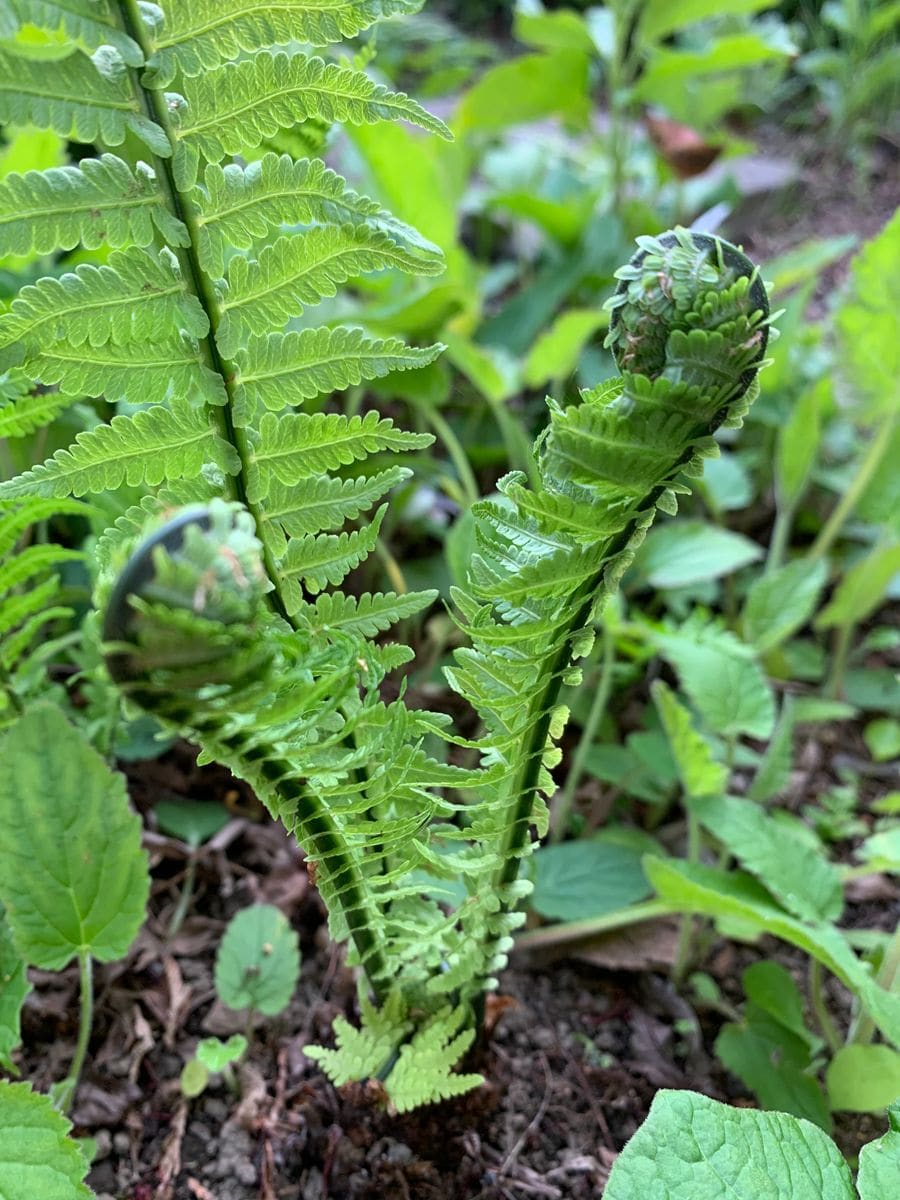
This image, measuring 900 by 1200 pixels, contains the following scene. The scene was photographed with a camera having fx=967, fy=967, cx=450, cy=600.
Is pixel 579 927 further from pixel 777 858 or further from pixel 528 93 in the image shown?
pixel 528 93

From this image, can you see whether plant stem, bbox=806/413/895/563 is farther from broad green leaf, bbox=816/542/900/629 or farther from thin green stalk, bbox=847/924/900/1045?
thin green stalk, bbox=847/924/900/1045

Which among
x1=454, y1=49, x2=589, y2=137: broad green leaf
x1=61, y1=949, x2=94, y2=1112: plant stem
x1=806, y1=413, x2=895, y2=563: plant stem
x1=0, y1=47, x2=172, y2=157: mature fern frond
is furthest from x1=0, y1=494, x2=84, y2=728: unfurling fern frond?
x1=454, y1=49, x2=589, y2=137: broad green leaf

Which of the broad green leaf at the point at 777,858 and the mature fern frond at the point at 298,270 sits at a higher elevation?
the mature fern frond at the point at 298,270

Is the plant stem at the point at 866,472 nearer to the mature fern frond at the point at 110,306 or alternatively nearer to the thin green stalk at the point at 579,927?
the thin green stalk at the point at 579,927

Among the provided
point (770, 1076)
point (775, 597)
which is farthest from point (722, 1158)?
point (775, 597)

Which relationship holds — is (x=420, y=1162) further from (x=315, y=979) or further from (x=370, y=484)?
(x=370, y=484)

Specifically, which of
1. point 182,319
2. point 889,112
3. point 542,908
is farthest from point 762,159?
point 182,319

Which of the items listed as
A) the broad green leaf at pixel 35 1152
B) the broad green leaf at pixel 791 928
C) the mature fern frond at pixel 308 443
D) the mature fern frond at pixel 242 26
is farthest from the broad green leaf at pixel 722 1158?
the mature fern frond at pixel 242 26
